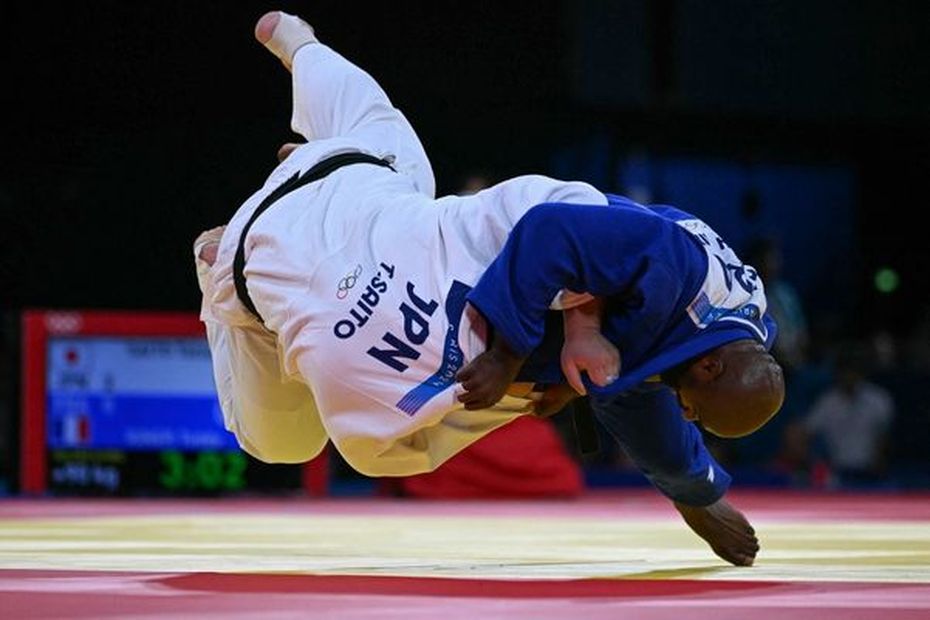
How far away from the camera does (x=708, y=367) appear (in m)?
2.77

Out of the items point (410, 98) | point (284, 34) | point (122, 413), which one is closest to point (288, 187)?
point (284, 34)

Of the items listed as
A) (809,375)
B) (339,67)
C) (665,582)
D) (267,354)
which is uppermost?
(339,67)

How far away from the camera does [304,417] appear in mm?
3381

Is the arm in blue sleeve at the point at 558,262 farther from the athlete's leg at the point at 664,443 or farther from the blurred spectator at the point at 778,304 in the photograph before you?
the blurred spectator at the point at 778,304

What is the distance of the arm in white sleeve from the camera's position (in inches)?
130

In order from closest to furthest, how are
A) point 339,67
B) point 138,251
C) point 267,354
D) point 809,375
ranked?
point 267,354, point 339,67, point 809,375, point 138,251

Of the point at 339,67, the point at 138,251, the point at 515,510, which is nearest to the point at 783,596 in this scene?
the point at 339,67

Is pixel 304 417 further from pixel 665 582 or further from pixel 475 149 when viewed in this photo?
pixel 475 149

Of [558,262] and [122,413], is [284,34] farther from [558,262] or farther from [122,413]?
Answer: [122,413]

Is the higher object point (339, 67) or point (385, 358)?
point (339, 67)

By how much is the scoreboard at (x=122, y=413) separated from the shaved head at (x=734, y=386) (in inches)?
204

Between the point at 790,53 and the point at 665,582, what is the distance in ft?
36.6

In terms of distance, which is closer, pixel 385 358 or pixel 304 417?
pixel 385 358

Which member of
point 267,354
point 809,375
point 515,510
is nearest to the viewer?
point 267,354
